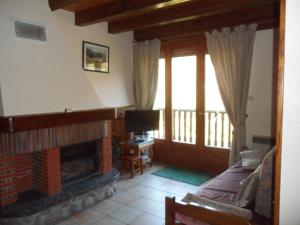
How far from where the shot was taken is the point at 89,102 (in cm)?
321

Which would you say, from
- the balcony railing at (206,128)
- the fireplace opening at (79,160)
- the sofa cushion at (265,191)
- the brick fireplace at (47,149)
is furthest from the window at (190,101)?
the sofa cushion at (265,191)

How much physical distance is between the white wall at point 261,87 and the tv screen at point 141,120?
5.48ft

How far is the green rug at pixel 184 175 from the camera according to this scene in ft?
12.7

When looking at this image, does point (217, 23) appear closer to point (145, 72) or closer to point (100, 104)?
point (145, 72)

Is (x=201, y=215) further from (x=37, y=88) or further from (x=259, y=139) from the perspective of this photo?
(x=259, y=139)

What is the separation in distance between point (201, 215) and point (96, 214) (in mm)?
1823

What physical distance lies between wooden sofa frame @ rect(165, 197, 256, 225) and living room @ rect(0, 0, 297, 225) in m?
0.03

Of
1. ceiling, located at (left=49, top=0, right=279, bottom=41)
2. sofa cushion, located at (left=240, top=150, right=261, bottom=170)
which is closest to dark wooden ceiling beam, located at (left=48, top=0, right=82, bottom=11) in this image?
ceiling, located at (left=49, top=0, right=279, bottom=41)

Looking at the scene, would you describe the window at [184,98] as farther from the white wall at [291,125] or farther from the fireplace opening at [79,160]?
the white wall at [291,125]

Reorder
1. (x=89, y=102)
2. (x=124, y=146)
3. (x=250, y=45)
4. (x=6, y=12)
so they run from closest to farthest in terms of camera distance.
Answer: (x=6, y=12), (x=89, y=102), (x=250, y=45), (x=124, y=146)

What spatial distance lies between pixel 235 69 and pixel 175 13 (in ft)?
4.13

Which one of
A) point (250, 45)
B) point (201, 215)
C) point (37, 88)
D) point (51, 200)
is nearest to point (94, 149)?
point (51, 200)

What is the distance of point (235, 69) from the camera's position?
3.62m

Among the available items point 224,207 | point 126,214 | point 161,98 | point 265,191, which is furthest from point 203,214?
point 161,98
